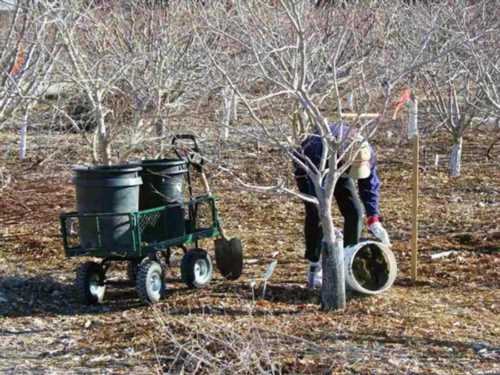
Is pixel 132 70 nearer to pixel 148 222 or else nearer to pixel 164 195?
pixel 164 195

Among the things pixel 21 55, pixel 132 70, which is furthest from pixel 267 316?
pixel 132 70

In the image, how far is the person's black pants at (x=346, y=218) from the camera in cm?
635

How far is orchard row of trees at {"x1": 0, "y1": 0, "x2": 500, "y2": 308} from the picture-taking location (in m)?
5.65

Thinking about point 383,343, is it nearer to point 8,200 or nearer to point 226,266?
point 226,266

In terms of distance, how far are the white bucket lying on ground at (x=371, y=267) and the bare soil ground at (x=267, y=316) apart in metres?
0.10

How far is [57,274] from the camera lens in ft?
23.9

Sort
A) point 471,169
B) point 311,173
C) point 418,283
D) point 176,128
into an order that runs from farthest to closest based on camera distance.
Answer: point 471,169 < point 176,128 < point 418,283 < point 311,173

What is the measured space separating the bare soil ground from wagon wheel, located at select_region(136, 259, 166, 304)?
96 mm

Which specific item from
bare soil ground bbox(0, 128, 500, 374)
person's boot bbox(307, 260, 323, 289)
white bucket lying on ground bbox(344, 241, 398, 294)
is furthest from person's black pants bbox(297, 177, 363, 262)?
bare soil ground bbox(0, 128, 500, 374)

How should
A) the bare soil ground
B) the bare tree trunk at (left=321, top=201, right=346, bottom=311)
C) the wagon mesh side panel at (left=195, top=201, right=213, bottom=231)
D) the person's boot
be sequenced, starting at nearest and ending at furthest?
the bare soil ground, the bare tree trunk at (left=321, top=201, right=346, bottom=311), the person's boot, the wagon mesh side panel at (left=195, top=201, right=213, bottom=231)

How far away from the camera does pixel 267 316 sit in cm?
567

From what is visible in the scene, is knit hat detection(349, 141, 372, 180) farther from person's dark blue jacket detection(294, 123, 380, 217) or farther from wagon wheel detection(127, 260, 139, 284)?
wagon wheel detection(127, 260, 139, 284)

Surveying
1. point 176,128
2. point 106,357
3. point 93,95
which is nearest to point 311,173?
point 106,357

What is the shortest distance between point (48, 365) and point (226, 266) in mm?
1959
